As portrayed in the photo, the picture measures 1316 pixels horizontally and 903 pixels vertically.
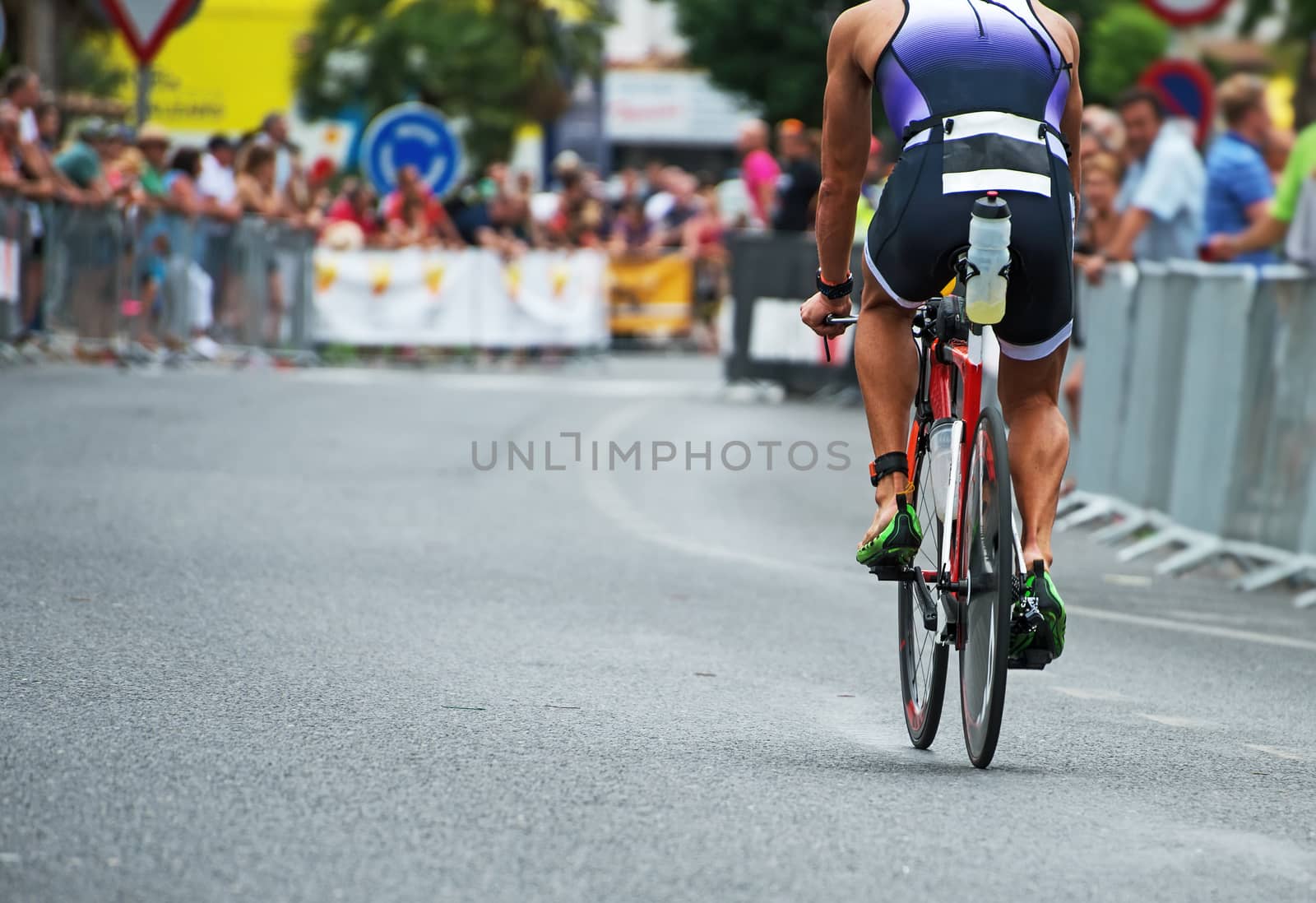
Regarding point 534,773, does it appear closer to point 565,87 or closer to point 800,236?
point 800,236

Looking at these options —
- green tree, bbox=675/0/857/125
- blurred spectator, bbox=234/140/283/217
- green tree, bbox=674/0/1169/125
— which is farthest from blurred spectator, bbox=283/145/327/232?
green tree, bbox=675/0/857/125

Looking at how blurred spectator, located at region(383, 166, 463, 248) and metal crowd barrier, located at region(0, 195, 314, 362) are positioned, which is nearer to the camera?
metal crowd barrier, located at region(0, 195, 314, 362)

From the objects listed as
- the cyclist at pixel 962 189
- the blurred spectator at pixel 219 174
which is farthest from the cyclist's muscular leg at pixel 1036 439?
the blurred spectator at pixel 219 174

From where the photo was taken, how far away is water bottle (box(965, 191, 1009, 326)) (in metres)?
5.12

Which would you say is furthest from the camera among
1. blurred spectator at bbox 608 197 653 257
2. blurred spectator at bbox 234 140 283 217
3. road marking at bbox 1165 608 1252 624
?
blurred spectator at bbox 608 197 653 257

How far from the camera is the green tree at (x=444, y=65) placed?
1907 inches

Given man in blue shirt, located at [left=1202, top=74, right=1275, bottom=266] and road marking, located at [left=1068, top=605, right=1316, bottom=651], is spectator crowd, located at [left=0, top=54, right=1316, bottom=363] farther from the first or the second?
road marking, located at [left=1068, top=605, right=1316, bottom=651]

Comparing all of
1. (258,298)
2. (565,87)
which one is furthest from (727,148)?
(258,298)

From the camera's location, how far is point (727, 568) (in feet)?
31.2

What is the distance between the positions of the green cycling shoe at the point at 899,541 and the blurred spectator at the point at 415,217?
17475mm

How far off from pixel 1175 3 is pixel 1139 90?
28.7 inches

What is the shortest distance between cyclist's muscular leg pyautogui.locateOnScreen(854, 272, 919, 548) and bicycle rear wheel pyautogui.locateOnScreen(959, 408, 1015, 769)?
432mm

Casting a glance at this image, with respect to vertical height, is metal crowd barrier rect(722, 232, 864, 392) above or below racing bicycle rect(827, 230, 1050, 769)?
below

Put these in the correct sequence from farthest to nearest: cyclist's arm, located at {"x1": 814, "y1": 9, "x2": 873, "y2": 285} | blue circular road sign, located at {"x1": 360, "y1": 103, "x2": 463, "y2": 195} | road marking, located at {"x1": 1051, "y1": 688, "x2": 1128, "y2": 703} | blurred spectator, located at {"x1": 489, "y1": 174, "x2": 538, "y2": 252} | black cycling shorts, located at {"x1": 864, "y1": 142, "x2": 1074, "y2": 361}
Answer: blue circular road sign, located at {"x1": 360, "y1": 103, "x2": 463, "y2": 195} < blurred spectator, located at {"x1": 489, "y1": 174, "x2": 538, "y2": 252} < road marking, located at {"x1": 1051, "y1": 688, "x2": 1128, "y2": 703} < cyclist's arm, located at {"x1": 814, "y1": 9, "x2": 873, "y2": 285} < black cycling shorts, located at {"x1": 864, "y1": 142, "x2": 1074, "y2": 361}
